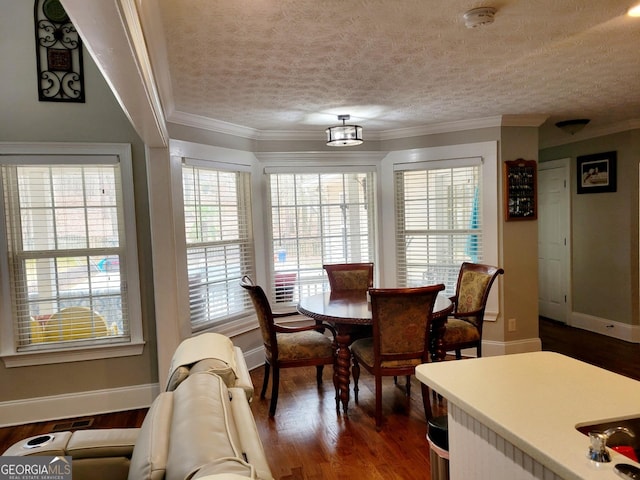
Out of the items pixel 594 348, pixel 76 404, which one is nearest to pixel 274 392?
pixel 76 404

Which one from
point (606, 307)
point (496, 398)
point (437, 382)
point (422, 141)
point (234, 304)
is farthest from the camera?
point (606, 307)

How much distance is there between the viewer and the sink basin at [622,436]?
1088 millimetres

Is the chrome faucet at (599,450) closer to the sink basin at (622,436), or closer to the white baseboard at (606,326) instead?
the sink basin at (622,436)

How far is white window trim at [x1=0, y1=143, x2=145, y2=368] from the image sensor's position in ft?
10.3

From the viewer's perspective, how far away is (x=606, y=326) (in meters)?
4.82

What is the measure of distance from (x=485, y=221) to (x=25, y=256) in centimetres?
390

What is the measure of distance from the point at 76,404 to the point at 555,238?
5.44m

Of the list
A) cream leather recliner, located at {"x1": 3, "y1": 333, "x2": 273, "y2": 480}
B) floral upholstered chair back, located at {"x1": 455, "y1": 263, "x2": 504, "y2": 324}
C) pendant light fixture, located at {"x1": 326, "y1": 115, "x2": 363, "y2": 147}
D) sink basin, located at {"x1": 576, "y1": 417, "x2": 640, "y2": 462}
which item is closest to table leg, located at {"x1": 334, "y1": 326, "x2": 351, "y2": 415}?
floral upholstered chair back, located at {"x1": 455, "y1": 263, "x2": 504, "y2": 324}

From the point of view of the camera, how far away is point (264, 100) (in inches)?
124

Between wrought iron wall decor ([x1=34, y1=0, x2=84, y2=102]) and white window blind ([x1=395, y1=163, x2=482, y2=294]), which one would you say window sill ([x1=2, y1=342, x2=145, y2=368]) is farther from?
white window blind ([x1=395, y1=163, x2=482, y2=294])

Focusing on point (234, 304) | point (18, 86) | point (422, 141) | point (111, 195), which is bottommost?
point (234, 304)

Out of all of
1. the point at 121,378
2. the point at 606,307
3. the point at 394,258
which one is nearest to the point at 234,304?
the point at 121,378

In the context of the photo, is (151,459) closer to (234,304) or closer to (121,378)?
(121,378)

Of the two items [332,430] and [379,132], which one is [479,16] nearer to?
[332,430]
